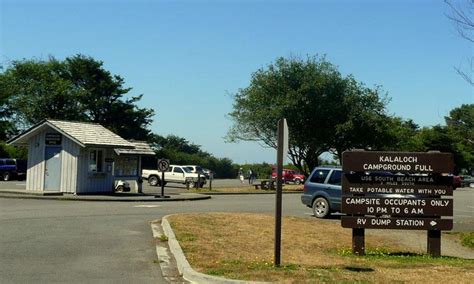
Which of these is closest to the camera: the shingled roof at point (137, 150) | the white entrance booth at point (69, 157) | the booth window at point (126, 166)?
the white entrance booth at point (69, 157)

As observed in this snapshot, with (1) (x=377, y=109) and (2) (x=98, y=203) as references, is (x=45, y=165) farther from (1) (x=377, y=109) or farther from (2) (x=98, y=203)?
(1) (x=377, y=109)

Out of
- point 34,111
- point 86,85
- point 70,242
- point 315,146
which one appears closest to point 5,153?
point 34,111

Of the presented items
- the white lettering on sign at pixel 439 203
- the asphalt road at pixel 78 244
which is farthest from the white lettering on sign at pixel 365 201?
the asphalt road at pixel 78 244

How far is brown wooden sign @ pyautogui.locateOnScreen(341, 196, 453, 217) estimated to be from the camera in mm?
12492

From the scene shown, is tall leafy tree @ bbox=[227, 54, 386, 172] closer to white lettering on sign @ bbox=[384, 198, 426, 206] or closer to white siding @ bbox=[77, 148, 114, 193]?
white siding @ bbox=[77, 148, 114, 193]

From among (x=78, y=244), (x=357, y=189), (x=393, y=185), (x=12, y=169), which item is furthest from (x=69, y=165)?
(x=12, y=169)

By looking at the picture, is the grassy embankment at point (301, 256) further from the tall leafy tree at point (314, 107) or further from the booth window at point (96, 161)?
the tall leafy tree at point (314, 107)

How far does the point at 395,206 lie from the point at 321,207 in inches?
321

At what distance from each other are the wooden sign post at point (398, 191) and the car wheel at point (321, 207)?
7941mm

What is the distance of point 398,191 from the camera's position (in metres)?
12.5

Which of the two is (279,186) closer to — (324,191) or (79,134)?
(324,191)

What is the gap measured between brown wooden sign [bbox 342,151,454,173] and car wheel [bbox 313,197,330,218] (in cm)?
812

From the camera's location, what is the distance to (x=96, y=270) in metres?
9.74

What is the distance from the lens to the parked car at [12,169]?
160 feet
